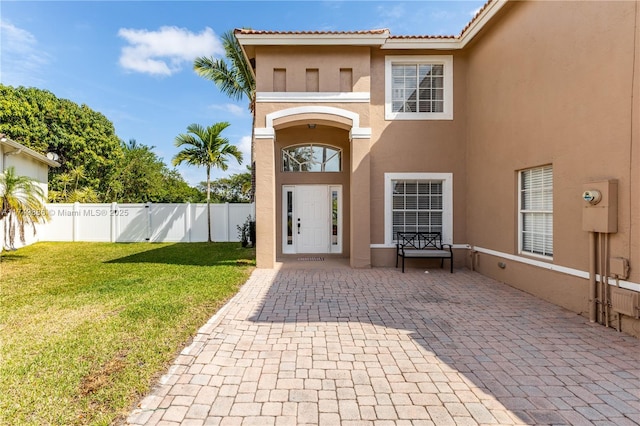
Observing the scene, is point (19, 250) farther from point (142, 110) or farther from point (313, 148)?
point (142, 110)

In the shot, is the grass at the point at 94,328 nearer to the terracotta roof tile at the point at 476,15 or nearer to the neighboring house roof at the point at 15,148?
the neighboring house roof at the point at 15,148

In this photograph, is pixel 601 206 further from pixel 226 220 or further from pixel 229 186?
pixel 229 186

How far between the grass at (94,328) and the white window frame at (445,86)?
254 inches

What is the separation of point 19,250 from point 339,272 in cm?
1347

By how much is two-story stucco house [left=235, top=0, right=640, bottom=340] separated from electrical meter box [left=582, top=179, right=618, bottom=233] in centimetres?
2

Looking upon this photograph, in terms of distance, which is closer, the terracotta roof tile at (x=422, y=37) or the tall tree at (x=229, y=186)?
the terracotta roof tile at (x=422, y=37)

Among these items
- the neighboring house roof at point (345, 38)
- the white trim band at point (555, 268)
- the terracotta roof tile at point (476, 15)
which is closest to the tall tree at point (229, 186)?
the neighboring house roof at point (345, 38)

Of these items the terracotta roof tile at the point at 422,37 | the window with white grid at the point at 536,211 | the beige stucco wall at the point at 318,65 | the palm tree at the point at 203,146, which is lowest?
the window with white grid at the point at 536,211

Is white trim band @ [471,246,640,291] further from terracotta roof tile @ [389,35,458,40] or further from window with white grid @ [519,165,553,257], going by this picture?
terracotta roof tile @ [389,35,458,40]

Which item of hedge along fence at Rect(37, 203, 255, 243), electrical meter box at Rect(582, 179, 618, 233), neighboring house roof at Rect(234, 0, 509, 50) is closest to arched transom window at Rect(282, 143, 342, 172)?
neighboring house roof at Rect(234, 0, 509, 50)

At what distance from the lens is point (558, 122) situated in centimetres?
560

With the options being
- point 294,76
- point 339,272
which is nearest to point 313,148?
point 294,76

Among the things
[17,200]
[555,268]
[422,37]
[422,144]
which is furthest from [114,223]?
[555,268]

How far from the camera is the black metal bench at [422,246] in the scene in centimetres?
860
